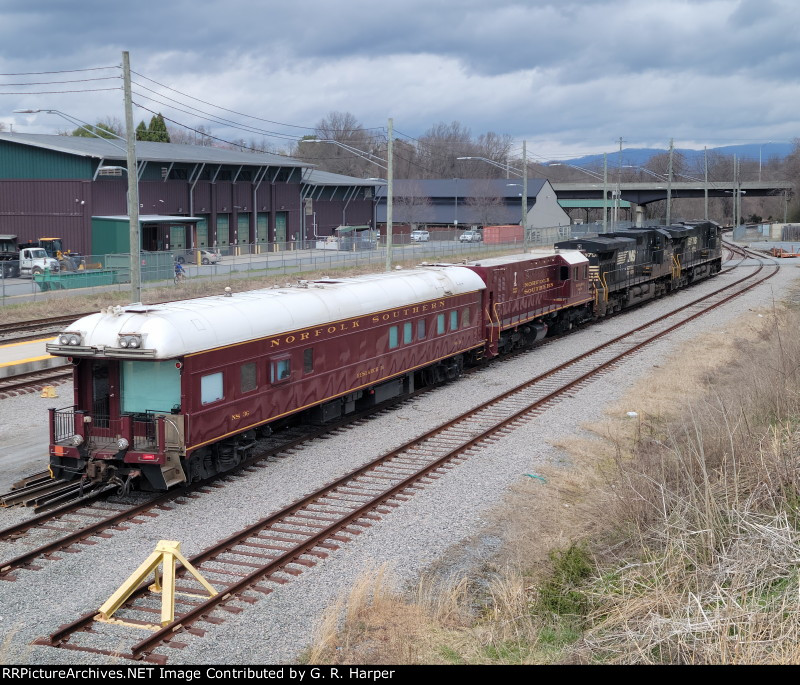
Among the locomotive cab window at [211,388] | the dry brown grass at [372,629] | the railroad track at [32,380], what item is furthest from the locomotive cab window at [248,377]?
the railroad track at [32,380]

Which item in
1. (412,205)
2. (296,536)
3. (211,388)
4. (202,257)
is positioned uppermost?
(412,205)

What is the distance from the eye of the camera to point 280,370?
58.3ft

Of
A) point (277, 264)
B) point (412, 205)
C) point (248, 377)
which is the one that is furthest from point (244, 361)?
point (412, 205)

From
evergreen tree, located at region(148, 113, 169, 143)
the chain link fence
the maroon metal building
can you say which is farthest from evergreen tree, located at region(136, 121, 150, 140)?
the chain link fence

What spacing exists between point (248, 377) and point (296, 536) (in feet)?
12.8

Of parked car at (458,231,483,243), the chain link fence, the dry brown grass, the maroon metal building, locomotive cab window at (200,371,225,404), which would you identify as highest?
the maroon metal building

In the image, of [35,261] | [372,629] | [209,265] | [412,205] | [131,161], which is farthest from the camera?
[412,205]

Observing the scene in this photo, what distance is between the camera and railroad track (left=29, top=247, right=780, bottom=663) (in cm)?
1050

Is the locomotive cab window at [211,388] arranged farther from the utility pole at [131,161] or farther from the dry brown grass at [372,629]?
the utility pole at [131,161]

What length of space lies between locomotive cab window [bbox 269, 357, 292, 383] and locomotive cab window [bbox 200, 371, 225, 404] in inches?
59.9

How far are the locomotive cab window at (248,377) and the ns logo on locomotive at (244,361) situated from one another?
3 centimetres

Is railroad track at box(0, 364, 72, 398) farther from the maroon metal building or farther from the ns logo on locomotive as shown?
the maroon metal building

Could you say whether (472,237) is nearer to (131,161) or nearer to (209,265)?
(209,265)

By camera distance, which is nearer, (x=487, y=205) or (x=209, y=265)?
(x=209, y=265)
